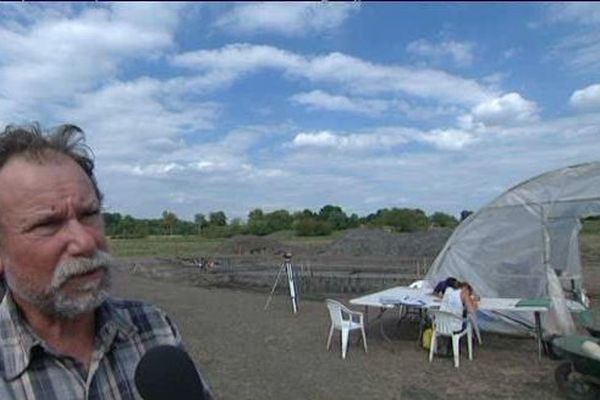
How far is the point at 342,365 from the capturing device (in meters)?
9.11

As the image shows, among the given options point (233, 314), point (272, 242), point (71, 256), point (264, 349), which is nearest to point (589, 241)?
point (272, 242)

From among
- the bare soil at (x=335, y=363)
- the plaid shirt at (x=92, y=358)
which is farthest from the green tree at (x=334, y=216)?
the plaid shirt at (x=92, y=358)

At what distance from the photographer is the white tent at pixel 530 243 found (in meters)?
10.6

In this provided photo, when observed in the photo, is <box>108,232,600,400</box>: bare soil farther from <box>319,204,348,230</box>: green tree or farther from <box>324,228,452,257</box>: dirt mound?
<box>319,204,348,230</box>: green tree

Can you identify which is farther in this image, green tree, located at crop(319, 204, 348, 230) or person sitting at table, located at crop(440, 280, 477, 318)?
green tree, located at crop(319, 204, 348, 230)

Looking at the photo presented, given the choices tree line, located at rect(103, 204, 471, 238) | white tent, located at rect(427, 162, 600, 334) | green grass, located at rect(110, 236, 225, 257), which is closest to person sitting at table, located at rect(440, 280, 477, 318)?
white tent, located at rect(427, 162, 600, 334)

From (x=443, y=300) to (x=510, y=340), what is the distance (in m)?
2.09

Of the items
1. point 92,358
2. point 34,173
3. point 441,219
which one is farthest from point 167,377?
point 441,219

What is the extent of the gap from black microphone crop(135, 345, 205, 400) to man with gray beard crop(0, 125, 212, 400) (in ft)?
0.79

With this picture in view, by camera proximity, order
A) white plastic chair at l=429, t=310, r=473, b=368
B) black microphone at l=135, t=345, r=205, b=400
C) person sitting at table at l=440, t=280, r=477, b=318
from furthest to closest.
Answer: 1. person sitting at table at l=440, t=280, r=477, b=318
2. white plastic chair at l=429, t=310, r=473, b=368
3. black microphone at l=135, t=345, r=205, b=400

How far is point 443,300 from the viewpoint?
980cm

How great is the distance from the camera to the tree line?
60.4 m

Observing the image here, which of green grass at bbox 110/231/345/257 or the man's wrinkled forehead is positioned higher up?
the man's wrinkled forehead

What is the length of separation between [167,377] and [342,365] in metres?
8.17
